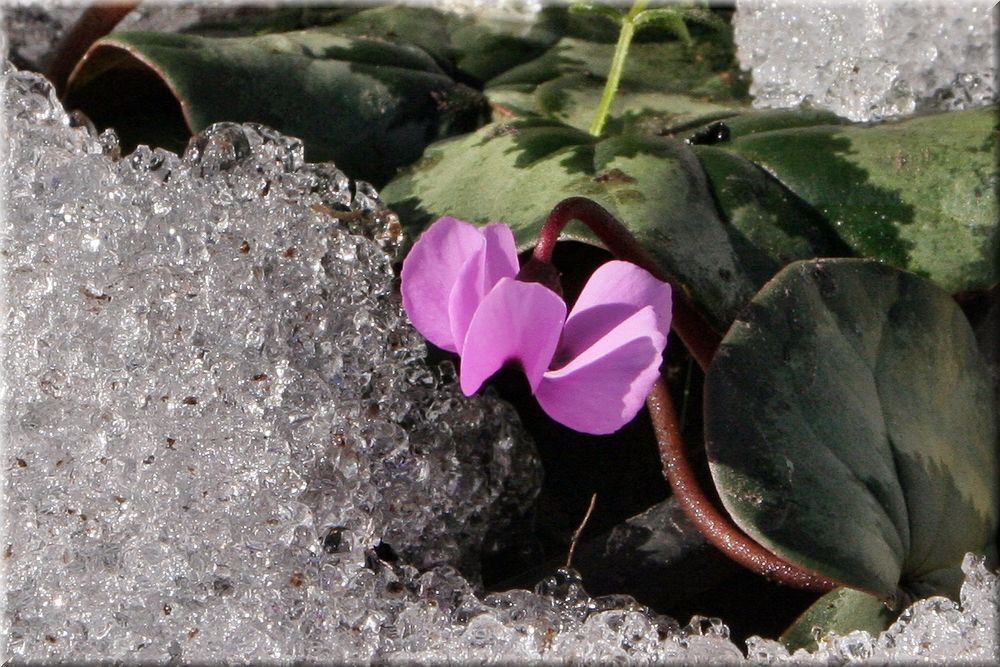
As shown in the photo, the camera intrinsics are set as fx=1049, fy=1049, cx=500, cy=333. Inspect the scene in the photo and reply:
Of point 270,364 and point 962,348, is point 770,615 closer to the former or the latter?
point 962,348

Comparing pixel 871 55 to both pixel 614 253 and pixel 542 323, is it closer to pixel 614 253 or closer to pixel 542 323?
pixel 614 253

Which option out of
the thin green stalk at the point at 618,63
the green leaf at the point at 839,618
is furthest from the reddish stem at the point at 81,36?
the green leaf at the point at 839,618

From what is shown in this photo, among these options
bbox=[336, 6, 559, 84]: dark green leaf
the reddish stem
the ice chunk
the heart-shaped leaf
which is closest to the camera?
the ice chunk

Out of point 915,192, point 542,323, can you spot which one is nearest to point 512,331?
point 542,323

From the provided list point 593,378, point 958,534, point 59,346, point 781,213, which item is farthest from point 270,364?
point 958,534

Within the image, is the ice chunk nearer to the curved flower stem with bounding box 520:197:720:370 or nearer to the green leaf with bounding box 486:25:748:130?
the curved flower stem with bounding box 520:197:720:370

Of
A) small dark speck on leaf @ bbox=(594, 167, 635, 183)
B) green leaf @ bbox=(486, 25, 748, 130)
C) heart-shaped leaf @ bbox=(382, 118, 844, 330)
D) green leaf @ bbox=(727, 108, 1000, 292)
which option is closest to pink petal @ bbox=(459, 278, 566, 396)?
heart-shaped leaf @ bbox=(382, 118, 844, 330)
